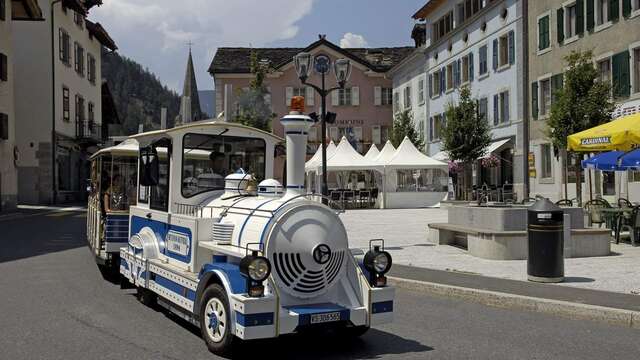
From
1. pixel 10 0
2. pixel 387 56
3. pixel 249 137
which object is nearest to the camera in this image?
pixel 249 137

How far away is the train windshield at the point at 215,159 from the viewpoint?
7.75m

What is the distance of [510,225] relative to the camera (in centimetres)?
1298

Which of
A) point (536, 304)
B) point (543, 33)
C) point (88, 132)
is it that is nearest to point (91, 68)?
point (88, 132)

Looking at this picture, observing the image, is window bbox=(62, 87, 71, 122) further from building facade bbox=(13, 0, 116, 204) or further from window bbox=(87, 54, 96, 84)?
window bbox=(87, 54, 96, 84)

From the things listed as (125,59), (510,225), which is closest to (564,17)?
(510,225)

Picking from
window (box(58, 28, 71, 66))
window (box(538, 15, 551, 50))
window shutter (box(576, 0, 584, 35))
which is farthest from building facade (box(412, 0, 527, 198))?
window (box(58, 28, 71, 66))

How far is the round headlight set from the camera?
563 cm

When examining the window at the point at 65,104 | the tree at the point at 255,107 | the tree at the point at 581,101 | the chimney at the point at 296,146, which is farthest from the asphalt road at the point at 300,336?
the window at the point at 65,104

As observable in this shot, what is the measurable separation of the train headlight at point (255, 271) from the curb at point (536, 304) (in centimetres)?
425

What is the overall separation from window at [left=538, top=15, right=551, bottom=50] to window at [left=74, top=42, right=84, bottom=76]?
1166 inches

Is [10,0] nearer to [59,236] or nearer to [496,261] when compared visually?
[59,236]

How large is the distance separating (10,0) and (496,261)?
3038 centimetres

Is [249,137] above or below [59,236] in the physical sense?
above

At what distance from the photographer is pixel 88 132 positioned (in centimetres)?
4719
